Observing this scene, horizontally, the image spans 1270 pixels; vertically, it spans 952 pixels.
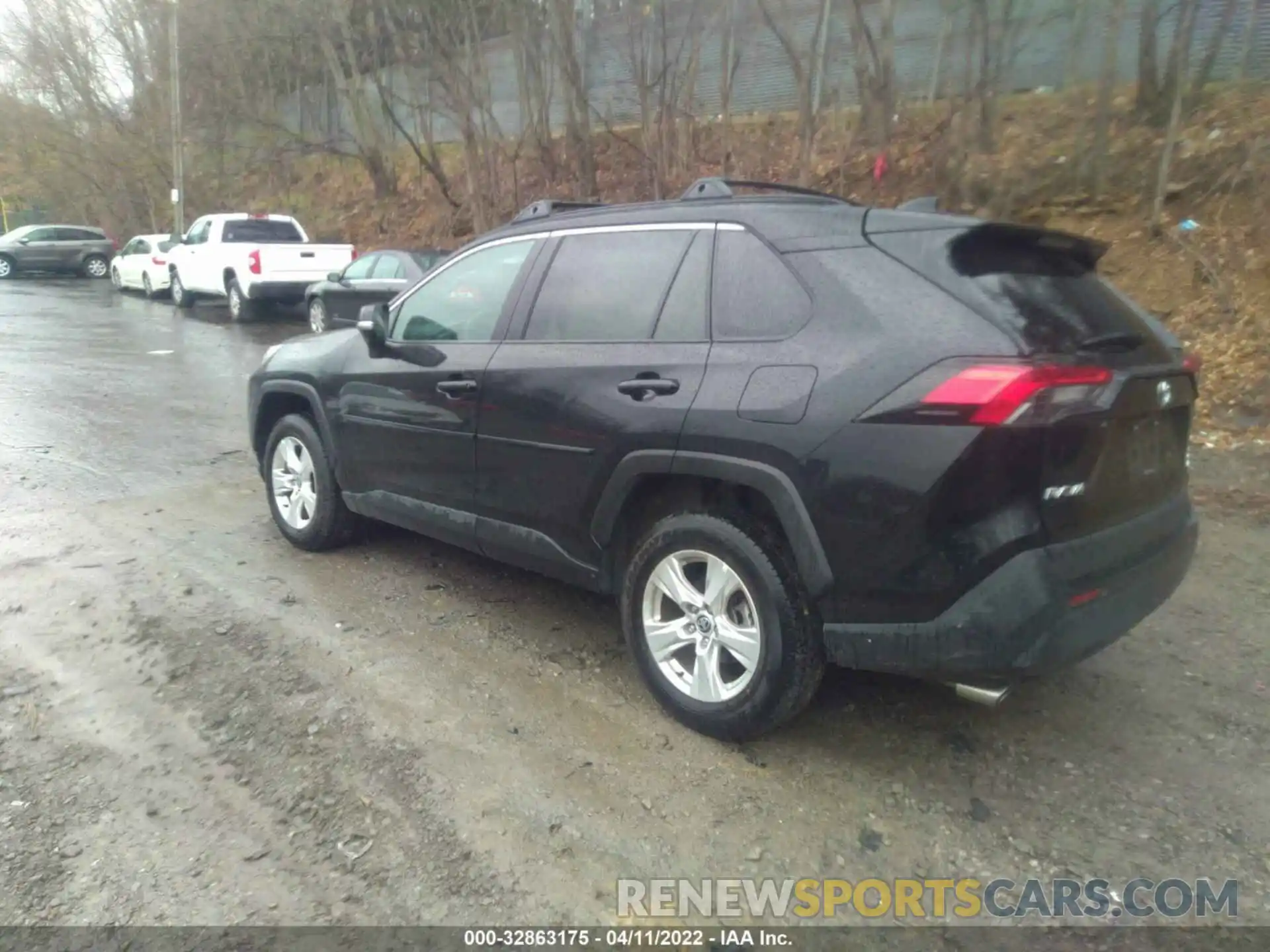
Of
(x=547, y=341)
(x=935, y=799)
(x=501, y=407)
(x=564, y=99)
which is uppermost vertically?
(x=564, y=99)

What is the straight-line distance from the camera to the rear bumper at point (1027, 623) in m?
3.02

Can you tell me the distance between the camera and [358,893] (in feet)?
9.47

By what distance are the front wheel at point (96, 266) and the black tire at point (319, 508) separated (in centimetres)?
2917

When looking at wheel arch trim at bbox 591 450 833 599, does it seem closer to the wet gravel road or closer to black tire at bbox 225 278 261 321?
→ the wet gravel road

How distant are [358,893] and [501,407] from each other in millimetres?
2024

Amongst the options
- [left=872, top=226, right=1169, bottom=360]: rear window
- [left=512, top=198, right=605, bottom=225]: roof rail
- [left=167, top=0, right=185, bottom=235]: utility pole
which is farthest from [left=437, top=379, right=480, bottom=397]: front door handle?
[left=167, top=0, right=185, bottom=235]: utility pole

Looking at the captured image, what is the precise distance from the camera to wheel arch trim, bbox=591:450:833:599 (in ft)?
10.7

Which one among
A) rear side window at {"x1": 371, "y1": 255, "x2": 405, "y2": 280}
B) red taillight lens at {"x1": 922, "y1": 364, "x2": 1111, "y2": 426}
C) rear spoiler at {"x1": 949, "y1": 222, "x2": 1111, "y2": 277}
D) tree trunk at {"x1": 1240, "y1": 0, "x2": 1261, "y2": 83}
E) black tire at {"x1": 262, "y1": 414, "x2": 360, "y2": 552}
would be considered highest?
tree trunk at {"x1": 1240, "y1": 0, "x2": 1261, "y2": 83}

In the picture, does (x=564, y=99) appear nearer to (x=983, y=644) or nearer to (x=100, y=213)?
(x=983, y=644)

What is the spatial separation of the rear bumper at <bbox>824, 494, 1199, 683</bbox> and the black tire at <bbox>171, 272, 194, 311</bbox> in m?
20.6

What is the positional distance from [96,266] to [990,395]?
33.4 metres

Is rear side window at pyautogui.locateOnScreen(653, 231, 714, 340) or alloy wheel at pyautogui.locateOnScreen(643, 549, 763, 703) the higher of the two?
rear side window at pyautogui.locateOnScreen(653, 231, 714, 340)

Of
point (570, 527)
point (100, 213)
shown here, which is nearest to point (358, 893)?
point (570, 527)

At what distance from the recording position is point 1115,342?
132 inches
